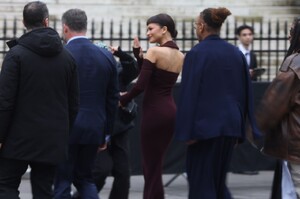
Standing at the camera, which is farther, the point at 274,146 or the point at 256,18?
the point at 256,18

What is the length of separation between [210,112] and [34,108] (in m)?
1.34

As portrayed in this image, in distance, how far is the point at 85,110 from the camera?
9.84 metres

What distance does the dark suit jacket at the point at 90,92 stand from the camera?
9.78 metres

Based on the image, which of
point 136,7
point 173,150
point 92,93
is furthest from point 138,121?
point 136,7

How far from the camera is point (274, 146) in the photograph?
9.02 m

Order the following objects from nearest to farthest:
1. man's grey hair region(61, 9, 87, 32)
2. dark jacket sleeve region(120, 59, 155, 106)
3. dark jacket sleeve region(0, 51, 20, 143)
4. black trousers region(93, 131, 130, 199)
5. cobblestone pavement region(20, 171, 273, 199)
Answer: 1. dark jacket sleeve region(0, 51, 20, 143)
2. man's grey hair region(61, 9, 87, 32)
3. dark jacket sleeve region(120, 59, 155, 106)
4. black trousers region(93, 131, 130, 199)
5. cobblestone pavement region(20, 171, 273, 199)

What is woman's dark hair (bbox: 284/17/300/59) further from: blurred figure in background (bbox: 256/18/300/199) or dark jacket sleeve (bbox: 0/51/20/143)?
dark jacket sleeve (bbox: 0/51/20/143)

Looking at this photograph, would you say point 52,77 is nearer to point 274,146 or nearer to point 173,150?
point 274,146

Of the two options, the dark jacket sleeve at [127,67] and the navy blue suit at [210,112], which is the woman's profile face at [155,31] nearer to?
the dark jacket sleeve at [127,67]

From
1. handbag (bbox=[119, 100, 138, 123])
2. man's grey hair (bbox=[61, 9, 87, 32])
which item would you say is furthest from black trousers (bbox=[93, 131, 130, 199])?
man's grey hair (bbox=[61, 9, 87, 32])

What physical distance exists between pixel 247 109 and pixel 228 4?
34.9 ft

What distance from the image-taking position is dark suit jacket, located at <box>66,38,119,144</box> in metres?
9.78

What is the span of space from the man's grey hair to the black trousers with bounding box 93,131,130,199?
3.99 feet

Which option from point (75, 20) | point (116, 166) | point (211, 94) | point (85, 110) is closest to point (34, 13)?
point (75, 20)
